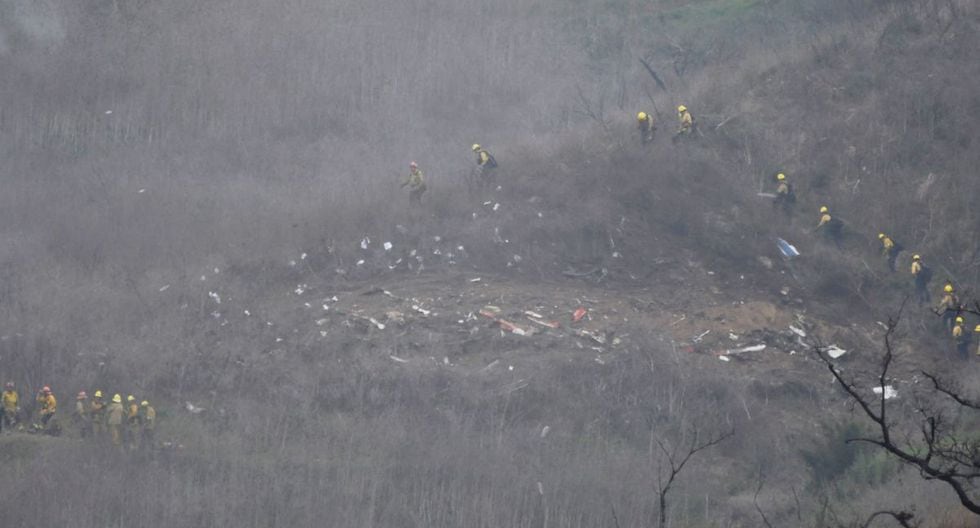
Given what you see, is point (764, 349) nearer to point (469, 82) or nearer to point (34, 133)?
point (469, 82)

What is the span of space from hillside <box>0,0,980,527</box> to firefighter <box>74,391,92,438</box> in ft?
1.42

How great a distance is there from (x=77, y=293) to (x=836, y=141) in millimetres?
17742

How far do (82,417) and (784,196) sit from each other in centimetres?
1559

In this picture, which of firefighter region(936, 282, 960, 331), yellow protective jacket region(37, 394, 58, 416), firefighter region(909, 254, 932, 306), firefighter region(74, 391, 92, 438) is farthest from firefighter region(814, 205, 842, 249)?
yellow protective jacket region(37, 394, 58, 416)

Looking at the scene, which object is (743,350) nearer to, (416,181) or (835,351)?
(835,351)

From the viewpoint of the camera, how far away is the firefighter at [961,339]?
21406 millimetres

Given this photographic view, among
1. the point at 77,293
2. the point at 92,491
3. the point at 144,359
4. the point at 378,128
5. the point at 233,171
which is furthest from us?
the point at 378,128

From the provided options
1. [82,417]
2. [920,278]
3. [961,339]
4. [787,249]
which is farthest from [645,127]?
[82,417]

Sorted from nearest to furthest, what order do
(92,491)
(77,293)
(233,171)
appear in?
(92,491) < (77,293) < (233,171)

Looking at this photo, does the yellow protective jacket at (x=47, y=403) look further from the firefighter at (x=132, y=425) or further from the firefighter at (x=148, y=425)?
the firefighter at (x=148, y=425)

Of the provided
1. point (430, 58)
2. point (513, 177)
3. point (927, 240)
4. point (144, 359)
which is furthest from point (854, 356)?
point (430, 58)

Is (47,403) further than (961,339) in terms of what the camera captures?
No

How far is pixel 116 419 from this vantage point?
19.9m

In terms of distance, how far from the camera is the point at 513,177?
26828mm
